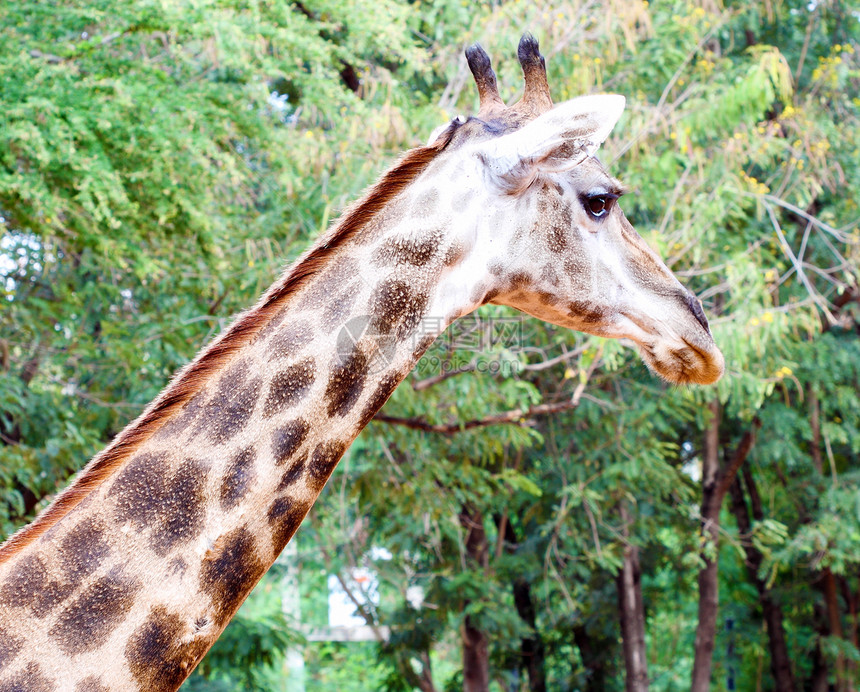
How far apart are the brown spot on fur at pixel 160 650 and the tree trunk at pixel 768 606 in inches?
482

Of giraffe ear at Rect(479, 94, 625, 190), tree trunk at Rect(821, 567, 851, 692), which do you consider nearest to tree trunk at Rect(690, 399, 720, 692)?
tree trunk at Rect(821, 567, 851, 692)

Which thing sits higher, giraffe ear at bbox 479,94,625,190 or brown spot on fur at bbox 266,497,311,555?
giraffe ear at bbox 479,94,625,190

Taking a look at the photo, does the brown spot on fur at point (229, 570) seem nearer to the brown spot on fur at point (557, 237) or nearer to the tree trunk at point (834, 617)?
the brown spot on fur at point (557, 237)

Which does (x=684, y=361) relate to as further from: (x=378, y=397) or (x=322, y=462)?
(x=322, y=462)

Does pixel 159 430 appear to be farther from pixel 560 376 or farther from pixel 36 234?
pixel 560 376

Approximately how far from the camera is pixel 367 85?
8883 mm

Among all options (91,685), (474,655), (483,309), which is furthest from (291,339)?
(474,655)

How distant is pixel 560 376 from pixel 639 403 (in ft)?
3.23

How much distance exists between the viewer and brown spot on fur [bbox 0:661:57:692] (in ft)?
5.94

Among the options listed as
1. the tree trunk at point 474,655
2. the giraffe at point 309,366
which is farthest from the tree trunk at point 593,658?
the giraffe at point 309,366

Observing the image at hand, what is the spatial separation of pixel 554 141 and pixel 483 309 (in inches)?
156

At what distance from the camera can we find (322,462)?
214 centimetres

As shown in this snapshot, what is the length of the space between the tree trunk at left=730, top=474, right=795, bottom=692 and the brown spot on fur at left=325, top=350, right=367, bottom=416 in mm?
11989

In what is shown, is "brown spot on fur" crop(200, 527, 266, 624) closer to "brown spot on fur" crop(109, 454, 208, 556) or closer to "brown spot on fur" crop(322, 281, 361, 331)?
"brown spot on fur" crop(109, 454, 208, 556)
